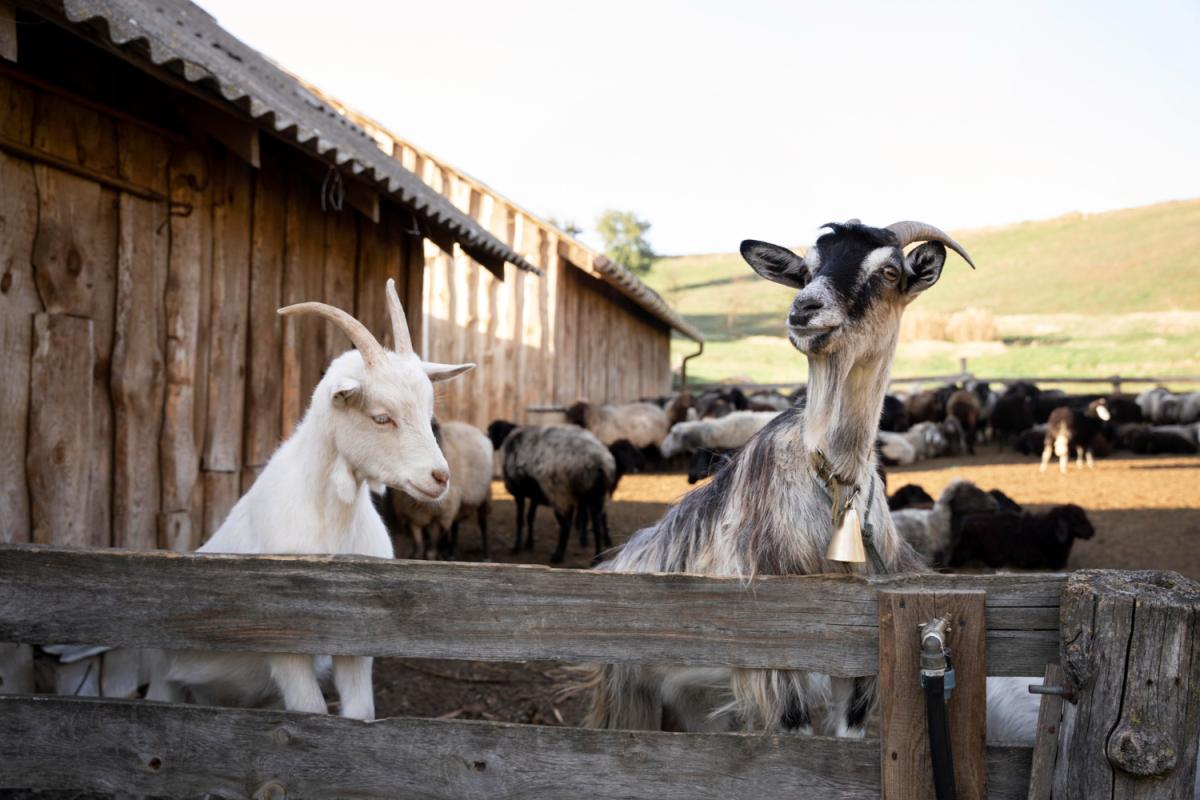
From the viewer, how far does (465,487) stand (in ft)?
33.0

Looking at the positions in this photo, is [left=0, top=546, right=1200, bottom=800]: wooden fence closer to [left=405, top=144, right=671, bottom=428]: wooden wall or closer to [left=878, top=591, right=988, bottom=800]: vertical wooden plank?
[left=878, top=591, right=988, bottom=800]: vertical wooden plank

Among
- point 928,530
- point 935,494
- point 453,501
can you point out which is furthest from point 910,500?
point 453,501

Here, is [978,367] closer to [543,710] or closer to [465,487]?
[465,487]

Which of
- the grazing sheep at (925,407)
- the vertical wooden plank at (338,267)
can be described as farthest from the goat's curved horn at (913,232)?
the grazing sheep at (925,407)

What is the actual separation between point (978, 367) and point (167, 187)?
161 ft

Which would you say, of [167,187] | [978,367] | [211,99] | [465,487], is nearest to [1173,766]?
[211,99]

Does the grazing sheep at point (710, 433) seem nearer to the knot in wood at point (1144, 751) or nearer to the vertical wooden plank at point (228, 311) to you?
the vertical wooden plank at point (228, 311)

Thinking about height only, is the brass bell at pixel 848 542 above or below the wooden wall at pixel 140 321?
below

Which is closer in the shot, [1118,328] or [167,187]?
[167,187]

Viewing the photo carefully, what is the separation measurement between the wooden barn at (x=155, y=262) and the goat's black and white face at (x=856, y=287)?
3.13m

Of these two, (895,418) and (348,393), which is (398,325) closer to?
(348,393)

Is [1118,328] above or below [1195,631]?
above

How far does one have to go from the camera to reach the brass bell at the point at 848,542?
9.78 ft

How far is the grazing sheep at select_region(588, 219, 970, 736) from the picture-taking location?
3039mm
